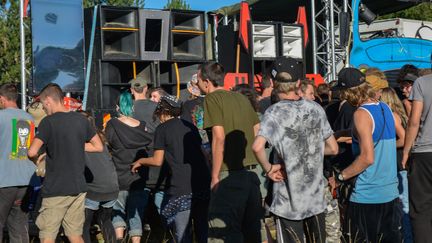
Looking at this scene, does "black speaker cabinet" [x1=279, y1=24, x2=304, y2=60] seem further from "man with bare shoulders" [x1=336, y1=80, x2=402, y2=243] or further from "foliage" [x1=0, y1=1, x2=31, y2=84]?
"foliage" [x1=0, y1=1, x2=31, y2=84]

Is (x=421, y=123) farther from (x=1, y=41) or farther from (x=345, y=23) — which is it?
(x=1, y=41)

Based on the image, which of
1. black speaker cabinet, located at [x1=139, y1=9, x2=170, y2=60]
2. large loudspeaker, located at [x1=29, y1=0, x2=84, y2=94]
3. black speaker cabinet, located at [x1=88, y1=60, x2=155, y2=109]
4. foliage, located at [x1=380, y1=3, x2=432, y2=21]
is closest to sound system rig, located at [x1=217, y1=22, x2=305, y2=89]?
black speaker cabinet, located at [x1=139, y1=9, x2=170, y2=60]

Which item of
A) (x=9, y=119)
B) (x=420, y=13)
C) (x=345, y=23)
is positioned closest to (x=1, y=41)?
(x=345, y=23)

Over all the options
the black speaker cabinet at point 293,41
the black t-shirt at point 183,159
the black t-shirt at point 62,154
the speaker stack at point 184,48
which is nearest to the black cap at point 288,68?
the black t-shirt at point 183,159

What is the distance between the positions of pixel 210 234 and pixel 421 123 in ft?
5.60

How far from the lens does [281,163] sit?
4.03 meters

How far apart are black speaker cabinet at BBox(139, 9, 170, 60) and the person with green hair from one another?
415 cm

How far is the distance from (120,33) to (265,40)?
243 cm

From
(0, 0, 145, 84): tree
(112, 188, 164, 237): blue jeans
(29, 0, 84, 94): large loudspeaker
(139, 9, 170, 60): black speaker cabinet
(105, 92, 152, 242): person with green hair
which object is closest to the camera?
(105, 92, 152, 242): person with green hair

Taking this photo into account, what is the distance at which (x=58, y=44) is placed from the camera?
9633 mm

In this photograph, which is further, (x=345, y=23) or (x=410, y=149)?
(x=345, y=23)

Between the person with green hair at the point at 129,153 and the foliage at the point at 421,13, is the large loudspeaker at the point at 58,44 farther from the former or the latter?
the foliage at the point at 421,13

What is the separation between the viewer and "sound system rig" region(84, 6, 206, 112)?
9750 mm

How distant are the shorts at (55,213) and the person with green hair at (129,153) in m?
0.94
